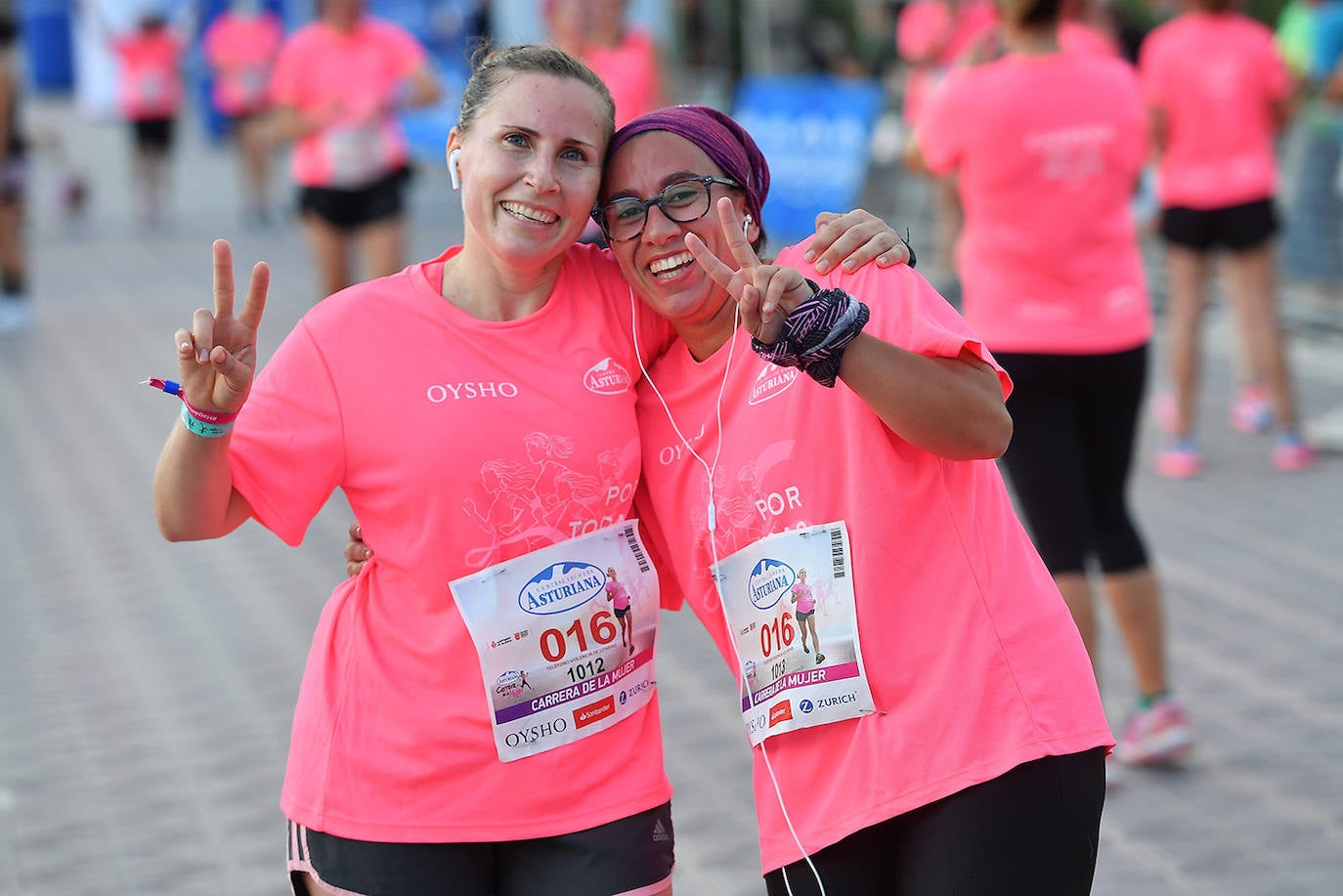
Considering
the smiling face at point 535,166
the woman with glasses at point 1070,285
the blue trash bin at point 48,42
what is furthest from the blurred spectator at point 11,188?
the blue trash bin at point 48,42

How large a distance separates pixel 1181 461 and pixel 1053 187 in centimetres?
320

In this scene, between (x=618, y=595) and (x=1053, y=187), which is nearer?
(x=618, y=595)

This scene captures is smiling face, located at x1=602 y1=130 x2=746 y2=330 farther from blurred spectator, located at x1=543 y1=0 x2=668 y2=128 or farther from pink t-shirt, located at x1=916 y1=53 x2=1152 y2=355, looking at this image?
blurred spectator, located at x1=543 y1=0 x2=668 y2=128

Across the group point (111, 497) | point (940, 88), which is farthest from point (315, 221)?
point (940, 88)

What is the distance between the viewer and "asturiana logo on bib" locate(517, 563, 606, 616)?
2328mm

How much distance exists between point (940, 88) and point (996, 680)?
2699 mm

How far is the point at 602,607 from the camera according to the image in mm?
2375

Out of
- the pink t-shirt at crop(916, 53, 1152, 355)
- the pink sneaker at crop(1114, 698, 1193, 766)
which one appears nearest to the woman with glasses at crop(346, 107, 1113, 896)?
the pink t-shirt at crop(916, 53, 1152, 355)

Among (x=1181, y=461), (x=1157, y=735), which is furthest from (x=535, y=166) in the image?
(x=1181, y=461)

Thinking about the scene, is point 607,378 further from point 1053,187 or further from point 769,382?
point 1053,187

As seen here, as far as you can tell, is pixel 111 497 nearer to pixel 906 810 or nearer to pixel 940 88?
pixel 940 88

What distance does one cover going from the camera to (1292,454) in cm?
708

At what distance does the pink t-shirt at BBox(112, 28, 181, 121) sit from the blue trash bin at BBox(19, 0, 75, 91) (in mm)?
13060

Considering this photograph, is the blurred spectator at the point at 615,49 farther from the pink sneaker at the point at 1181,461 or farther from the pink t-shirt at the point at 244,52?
the pink t-shirt at the point at 244,52
